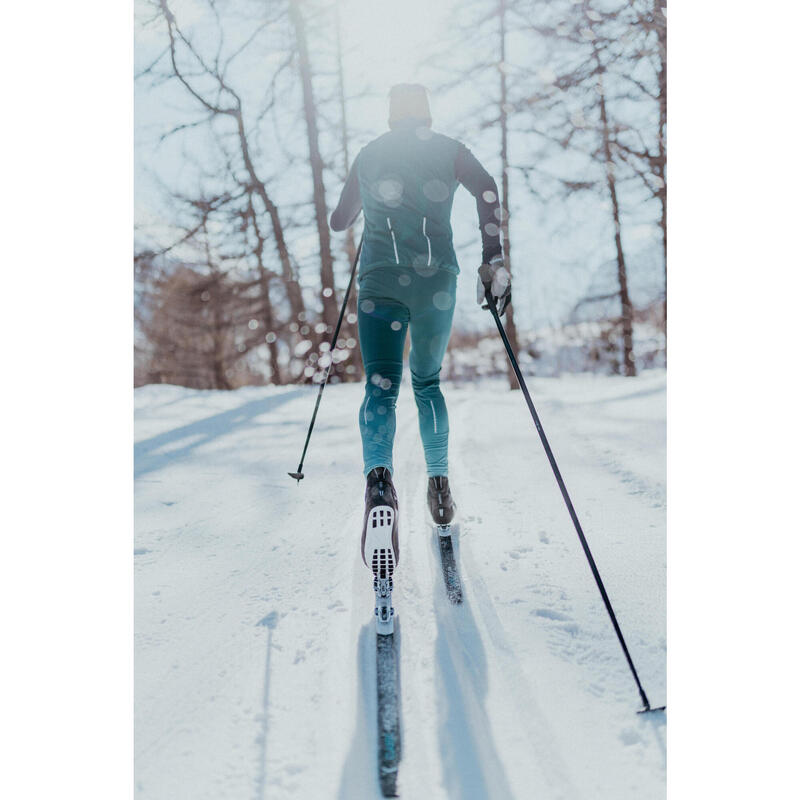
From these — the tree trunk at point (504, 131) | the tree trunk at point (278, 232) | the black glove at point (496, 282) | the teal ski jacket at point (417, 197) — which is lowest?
the black glove at point (496, 282)

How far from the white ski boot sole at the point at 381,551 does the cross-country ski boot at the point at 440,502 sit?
50 centimetres

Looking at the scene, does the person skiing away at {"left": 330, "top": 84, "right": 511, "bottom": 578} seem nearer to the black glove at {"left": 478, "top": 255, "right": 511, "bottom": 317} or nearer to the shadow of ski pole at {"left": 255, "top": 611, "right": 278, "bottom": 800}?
the black glove at {"left": 478, "top": 255, "right": 511, "bottom": 317}

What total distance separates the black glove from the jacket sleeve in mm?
41

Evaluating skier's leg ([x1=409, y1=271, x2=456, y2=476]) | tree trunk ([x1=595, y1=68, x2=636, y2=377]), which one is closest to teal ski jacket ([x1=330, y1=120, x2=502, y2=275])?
skier's leg ([x1=409, y1=271, x2=456, y2=476])

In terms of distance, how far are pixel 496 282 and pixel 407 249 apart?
345 mm

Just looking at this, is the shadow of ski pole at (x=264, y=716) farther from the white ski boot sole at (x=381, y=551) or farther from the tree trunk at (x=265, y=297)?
the tree trunk at (x=265, y=297)

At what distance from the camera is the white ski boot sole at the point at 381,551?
143 centimetres

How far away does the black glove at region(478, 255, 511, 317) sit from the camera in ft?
5.70

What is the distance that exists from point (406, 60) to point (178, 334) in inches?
309

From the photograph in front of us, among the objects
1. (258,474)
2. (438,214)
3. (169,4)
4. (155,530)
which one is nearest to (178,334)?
(169,4)

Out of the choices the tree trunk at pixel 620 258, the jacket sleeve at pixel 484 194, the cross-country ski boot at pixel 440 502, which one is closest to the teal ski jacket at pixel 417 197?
the jacket sleeve at pixel 484 194

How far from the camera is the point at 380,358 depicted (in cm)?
171
